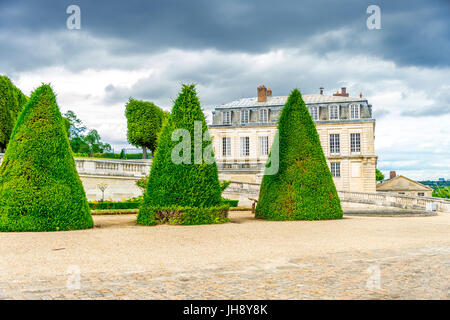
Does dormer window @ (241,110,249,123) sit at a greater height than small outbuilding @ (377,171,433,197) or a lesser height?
greater

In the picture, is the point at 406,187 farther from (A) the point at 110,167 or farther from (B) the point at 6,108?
(B) the point at 6,108

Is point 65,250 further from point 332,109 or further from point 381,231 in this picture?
point 332,109

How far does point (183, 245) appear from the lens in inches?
304

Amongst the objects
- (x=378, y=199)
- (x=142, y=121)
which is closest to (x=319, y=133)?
(x=142, y=121)

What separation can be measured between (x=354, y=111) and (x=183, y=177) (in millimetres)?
31647

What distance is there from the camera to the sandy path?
19.1 ft

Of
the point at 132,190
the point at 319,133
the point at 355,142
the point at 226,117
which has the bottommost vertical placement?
→ the point at 132,190

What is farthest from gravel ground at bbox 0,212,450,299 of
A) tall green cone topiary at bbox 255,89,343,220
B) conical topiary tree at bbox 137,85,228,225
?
tall green cone topiary at bbox 255,89,343,220

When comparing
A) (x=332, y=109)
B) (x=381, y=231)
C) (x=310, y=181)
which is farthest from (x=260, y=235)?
(x=332, y=109)

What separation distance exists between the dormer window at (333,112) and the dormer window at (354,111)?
4.39ft

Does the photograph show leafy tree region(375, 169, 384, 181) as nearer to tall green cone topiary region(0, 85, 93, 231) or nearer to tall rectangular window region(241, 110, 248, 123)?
tall rectangular window region(241, 110, 248, 123)

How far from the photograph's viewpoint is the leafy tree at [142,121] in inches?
1334

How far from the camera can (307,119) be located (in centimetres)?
1359

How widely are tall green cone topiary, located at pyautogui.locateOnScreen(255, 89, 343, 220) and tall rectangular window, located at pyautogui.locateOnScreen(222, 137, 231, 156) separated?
95.3 feet
